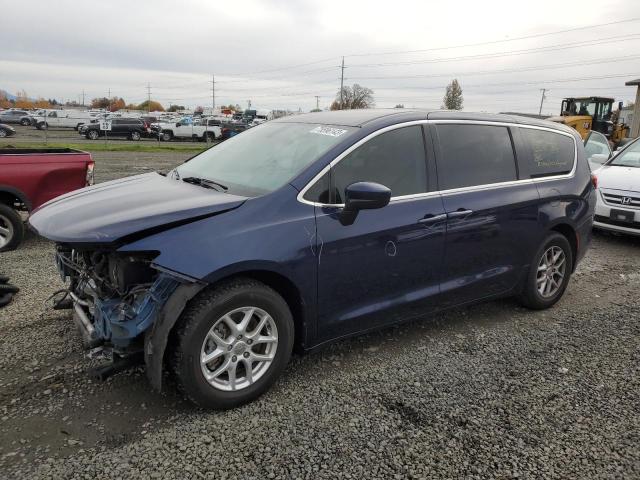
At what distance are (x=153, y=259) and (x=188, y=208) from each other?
36 cm

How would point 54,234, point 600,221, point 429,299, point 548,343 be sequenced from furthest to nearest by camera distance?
point 600,221
point 548,343
point 429,299
point 54,234

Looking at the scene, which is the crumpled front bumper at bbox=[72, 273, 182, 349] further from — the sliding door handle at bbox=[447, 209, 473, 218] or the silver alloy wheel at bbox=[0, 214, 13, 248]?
the silver alloy wheel at bbox=[0, 214, 13, 248]

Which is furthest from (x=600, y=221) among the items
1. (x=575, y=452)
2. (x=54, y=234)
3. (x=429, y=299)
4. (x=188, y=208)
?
(x=54, y=234)

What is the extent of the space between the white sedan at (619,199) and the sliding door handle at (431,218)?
4837 mm

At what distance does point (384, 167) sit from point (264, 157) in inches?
34.3

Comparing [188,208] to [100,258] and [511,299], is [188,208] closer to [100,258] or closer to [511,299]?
[100,258]

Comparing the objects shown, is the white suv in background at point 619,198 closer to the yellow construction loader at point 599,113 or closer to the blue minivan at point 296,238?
the blue minivan at point 296,238

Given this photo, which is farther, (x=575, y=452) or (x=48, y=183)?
(x=48, y=183)

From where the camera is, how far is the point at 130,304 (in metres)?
2.88

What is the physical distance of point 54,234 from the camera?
2945 millimetres

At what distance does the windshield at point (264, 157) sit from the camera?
11.1 feet

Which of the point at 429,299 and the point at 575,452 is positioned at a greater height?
→ the point at 429,299

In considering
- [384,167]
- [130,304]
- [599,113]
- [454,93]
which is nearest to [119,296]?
[130,304]

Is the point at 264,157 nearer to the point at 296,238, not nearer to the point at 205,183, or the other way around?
the point at 205,183
